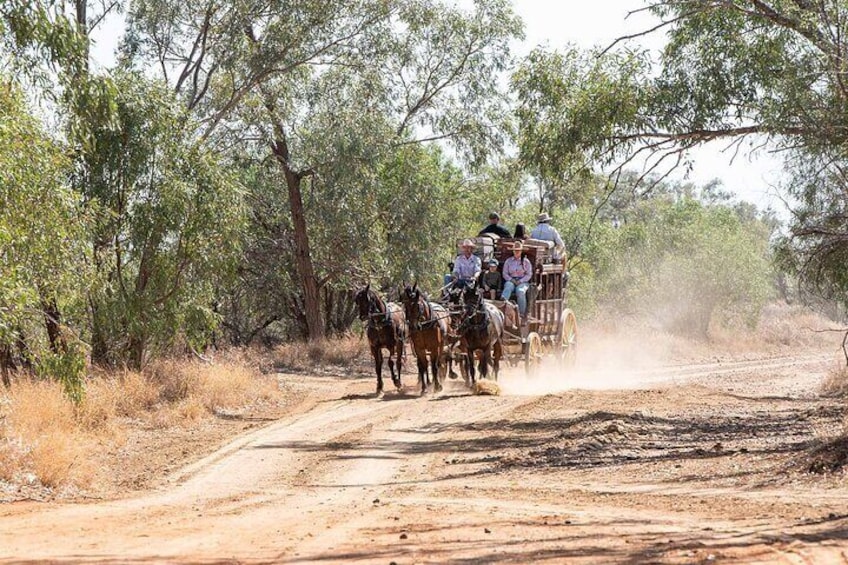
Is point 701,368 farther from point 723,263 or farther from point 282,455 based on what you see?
point 282,455

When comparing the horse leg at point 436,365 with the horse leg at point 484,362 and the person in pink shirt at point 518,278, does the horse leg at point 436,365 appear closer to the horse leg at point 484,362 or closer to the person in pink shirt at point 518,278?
the horse leg at point 484,362

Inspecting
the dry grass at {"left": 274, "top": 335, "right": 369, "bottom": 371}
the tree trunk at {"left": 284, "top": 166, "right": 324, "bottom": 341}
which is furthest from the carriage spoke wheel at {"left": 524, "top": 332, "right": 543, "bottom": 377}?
the tree trunk at {"left": 284, "top": 166, "right": 324, "bottom": 341}

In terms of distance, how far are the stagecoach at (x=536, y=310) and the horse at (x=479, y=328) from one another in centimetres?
91

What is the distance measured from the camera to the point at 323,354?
3002 centimetres

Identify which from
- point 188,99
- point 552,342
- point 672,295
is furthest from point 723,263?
point 188,99

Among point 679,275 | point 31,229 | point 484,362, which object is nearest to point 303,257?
point 484,362

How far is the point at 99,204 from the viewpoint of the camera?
1861 centimetres

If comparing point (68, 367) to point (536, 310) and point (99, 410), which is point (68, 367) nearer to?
point (99, 410)

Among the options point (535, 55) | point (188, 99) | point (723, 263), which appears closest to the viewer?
point (535, 55)

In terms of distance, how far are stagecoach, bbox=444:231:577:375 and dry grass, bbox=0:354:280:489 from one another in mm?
4854

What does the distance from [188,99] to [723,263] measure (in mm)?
24363

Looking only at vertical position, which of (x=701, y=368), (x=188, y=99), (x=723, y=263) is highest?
(x=188, y=99)

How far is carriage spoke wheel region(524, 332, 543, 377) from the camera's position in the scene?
2258 cm

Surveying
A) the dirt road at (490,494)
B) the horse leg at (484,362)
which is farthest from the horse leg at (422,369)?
the dirt road at (490,494)
